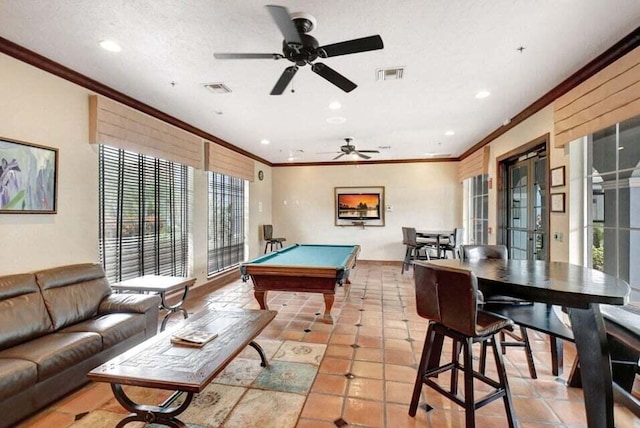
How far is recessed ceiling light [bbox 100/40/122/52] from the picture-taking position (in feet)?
7.79

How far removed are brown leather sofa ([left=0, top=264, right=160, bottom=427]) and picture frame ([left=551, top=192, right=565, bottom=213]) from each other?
4388 millimetres

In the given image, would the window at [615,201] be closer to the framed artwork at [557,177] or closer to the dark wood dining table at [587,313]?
the framed artwork at [557,177]

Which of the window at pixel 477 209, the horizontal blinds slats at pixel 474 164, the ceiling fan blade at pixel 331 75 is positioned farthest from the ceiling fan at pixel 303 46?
the window at pixel 477 209

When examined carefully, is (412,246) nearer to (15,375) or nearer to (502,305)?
(502,305)

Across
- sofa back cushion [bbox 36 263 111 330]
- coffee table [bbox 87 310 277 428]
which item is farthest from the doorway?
sofa back cushion [bbox 36 263 111 330]

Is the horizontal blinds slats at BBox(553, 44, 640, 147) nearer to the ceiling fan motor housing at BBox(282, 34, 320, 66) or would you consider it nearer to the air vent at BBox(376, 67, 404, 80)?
the air vent at BBox(376, 67, 404, 80)

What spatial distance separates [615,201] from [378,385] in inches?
107

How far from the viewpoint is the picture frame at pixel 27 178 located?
96.0 inches

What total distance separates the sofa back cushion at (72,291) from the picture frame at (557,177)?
4902 millimetres

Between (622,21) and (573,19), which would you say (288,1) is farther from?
(622,21)

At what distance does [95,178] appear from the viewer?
10.6 feet

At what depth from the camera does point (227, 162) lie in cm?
571

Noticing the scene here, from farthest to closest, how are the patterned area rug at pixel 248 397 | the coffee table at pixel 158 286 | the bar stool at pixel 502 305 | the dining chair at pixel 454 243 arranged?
the dining chair at pixel 454 243 → the coffee table at pixel 158 286 → the bar stool at pixel 502 305 → the patterned area rug at pixel 248 397

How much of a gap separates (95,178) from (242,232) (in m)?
3.72
